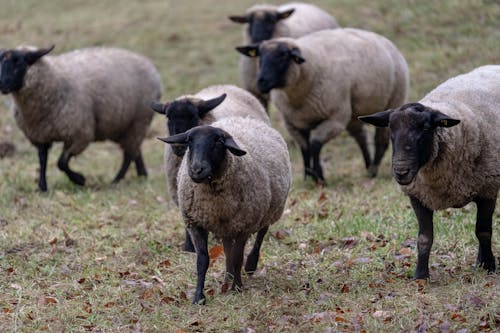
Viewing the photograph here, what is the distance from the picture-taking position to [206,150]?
663 centimetres

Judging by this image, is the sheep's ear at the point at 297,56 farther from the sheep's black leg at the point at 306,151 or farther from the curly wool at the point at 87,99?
the curly wool at the point at 87,99

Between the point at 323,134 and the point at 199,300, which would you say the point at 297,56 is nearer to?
the point at 323,134

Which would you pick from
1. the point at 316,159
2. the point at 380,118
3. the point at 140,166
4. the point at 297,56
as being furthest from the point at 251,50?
the point at 380,118

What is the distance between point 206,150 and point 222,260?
1.88 meters

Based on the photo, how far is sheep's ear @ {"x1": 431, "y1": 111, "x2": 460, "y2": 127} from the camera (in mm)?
6398

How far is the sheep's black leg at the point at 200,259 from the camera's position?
6855 mm

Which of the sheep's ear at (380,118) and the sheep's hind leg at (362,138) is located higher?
the sheep's ear at (380,118)

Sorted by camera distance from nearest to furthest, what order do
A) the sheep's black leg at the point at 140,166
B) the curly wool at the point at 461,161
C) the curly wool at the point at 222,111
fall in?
1. the curly wool at the point at 461,161
2. the curly wool at the point at 222,111
3. the sheep's black leg at the point at 140,166

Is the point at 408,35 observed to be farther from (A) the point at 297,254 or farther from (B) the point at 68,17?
(A) the point at 297,254

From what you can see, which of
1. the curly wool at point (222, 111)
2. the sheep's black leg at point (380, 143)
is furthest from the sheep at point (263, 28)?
the curly wool at point (222, 111)

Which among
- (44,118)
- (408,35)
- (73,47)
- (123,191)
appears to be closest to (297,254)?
(123,191)

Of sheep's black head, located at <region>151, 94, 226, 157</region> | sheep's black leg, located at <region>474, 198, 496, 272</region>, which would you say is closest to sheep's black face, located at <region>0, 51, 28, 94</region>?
sheep's black head, located at <region>151, 94, 226, 157</region>

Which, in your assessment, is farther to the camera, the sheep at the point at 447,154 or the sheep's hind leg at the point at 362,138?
the sheep's hind leg at the point at 362,138

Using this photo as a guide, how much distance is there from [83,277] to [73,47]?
13.1m
